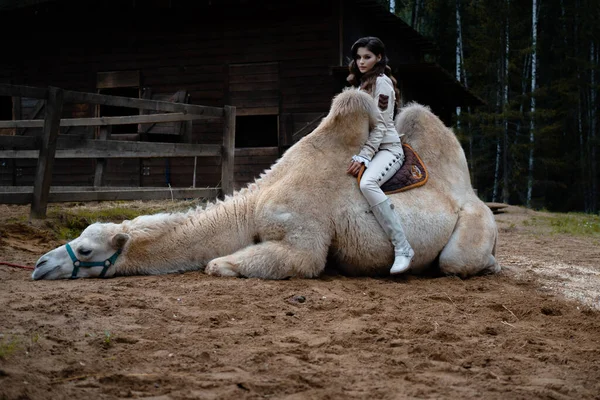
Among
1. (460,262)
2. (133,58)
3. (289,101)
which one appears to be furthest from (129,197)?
(133,58)

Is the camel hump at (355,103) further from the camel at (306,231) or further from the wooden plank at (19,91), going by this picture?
the wooden plank at (19,91)

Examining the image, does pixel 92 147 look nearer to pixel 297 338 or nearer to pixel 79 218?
pixel 79 218

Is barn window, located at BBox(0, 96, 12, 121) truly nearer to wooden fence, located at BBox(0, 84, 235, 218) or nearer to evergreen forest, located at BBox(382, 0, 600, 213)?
wooden fence, located at BBox(0, 84, 235, 218)

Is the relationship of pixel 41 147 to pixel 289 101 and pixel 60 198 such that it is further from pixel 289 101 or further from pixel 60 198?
pixel 289 101

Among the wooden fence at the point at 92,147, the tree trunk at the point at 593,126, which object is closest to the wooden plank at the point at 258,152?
the wooden fence at the point at 92,147

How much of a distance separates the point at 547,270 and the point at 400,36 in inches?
669

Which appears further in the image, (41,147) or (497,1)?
(497,1)

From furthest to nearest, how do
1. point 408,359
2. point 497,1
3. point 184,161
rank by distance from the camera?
point 497,1 < point 184,161 < point 408,359

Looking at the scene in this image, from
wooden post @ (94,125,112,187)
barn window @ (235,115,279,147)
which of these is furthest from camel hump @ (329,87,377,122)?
barn window @ (235,115,279,147)

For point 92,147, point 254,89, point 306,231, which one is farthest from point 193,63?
point 306,231

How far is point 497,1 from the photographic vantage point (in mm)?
28984

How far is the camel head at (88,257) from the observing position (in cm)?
512

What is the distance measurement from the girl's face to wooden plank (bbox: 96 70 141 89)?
13831 millimetres

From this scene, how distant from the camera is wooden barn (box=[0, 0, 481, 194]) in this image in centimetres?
1653
